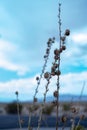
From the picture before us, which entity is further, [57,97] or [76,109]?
[76,109]

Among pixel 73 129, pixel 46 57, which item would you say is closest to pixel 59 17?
pixel 46 57

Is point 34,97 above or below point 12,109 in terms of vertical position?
below

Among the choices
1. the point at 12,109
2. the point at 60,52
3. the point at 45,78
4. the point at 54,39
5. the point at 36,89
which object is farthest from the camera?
the point at 12,109

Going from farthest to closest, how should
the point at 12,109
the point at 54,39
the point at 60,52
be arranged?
the point at 12,109 → the point at 54,39 → the point at 60,52

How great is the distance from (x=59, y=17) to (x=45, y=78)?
452mm

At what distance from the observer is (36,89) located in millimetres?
3701

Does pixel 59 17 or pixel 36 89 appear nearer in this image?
pixel 59 17

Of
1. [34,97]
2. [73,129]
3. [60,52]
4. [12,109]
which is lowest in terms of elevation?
[73,129]

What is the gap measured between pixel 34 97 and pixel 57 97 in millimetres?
599

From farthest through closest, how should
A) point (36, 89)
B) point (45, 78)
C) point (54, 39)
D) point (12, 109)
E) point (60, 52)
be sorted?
1. point (12, 109)
2. point (36, 89)
3. point (54, 39)
4. point (45, 78)
5. point (60, 52)

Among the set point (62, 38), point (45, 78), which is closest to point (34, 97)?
point (45, 78)

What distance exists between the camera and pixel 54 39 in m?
3.46

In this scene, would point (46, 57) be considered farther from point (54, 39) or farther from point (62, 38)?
point (62, 38)

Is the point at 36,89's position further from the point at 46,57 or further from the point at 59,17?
the point at 59,17
